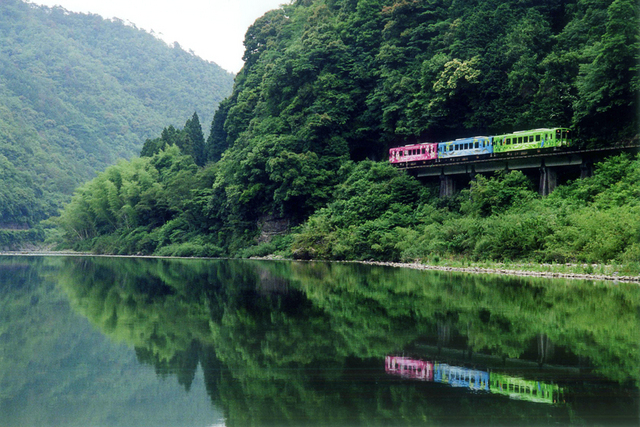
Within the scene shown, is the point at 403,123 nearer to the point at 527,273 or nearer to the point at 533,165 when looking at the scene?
the point at 533,165

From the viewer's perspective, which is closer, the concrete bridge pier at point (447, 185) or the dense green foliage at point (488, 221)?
the dense green foliage at point (488, 221)

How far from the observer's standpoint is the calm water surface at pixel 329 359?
26.4ft

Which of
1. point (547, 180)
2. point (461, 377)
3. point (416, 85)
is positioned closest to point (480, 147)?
point (547, 180)

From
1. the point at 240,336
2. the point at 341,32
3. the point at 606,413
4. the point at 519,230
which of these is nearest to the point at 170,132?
the point at 341,32

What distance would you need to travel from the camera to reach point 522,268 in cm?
2662

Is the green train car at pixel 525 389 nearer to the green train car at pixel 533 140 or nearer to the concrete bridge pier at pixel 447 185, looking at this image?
the green train car at pixel 533 140

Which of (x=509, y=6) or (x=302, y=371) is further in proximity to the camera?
(x=509, y=6)

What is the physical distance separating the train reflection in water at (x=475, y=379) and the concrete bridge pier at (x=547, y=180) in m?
26.6

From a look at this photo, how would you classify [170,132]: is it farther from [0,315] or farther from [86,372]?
[86,372]

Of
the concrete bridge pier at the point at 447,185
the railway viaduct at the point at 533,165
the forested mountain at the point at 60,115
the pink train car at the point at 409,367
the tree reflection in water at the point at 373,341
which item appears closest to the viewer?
the tree reflection in water at the point at 373,341

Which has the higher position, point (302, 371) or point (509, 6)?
point (509, 6)

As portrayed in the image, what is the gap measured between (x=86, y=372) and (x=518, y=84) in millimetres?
33397

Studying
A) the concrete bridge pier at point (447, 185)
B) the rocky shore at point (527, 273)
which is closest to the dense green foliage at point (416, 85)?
the concrete bridge pier at point (447, 185)

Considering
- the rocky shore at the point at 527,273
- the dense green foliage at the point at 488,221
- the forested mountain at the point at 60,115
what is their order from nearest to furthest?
the rocky shore at the point at 527,273, the dense green foliage at the point at 488,221, the forested mountain at the point at 60,115
